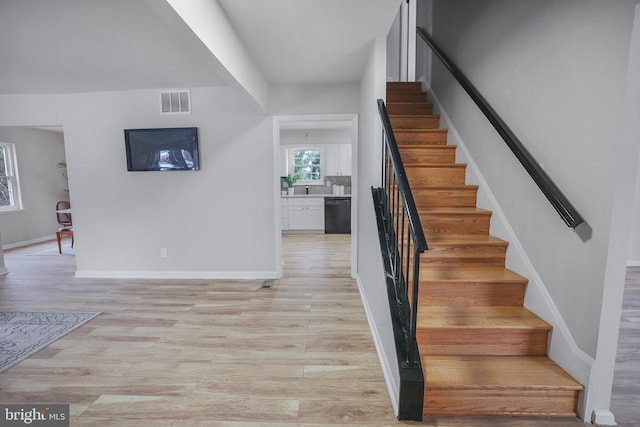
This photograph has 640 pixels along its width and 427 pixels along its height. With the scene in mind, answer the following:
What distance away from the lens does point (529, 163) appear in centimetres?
175

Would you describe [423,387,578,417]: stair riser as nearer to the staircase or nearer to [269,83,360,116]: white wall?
the staircase

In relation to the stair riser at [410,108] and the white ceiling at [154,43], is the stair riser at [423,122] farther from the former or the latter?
the white ceiling at [154,43]

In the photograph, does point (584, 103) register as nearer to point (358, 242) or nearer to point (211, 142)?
point (358, 242)

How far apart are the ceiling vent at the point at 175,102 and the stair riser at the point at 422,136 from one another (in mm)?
2494

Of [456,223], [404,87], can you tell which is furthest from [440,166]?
[404,87]

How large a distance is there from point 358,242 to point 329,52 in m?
2.07

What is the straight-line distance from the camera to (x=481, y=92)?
2.51 meters

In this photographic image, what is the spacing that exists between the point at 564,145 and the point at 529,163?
19cm

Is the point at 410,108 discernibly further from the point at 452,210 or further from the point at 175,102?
the point at 175,102

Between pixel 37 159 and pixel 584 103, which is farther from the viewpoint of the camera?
pixel 37 159

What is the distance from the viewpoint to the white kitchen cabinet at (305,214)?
20.7 feet

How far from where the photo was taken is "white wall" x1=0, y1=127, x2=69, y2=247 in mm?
5547

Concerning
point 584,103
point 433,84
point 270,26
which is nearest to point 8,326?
point 270,26

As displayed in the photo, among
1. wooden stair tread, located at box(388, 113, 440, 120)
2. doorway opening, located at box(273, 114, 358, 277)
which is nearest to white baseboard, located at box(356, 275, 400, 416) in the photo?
wooden stair tread, located at box(388, 113, 440, 120)
